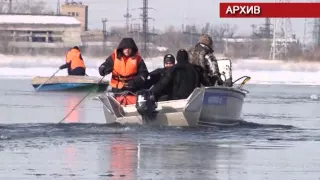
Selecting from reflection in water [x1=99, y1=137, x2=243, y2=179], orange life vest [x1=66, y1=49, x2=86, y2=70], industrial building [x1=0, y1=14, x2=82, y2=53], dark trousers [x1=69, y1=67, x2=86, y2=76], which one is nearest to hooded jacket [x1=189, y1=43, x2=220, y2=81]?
reflection in water [x1=99, y1=137, x2=243, y2=179]

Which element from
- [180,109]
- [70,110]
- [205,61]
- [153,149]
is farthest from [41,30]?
[153,149]

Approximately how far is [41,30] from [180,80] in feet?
289

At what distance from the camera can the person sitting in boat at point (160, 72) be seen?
62.7ft

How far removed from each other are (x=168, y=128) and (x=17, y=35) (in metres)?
81.4

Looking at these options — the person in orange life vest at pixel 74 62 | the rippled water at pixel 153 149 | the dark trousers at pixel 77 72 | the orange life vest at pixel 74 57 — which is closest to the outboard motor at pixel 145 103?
the rippled water at pixel 153 149

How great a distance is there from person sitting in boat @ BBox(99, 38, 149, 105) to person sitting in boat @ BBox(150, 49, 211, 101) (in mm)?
391

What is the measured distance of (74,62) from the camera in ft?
111

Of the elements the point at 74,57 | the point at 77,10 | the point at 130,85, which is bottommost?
the point at 77,10

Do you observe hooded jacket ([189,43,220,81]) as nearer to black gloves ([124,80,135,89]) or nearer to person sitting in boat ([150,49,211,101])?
person sitting in boat ([150,49,211,101])

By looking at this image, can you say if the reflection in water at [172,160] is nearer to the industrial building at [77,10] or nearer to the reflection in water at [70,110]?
the reflection in water at [70,110]

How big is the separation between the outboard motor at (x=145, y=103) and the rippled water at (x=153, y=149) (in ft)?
0.90

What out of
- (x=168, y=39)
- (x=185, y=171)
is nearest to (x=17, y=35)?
(x=168, y=39)

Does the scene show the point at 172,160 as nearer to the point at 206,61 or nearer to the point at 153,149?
the point at 153,149

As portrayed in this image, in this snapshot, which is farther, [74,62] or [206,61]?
[74,62]
